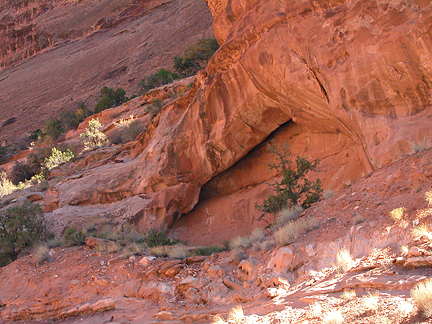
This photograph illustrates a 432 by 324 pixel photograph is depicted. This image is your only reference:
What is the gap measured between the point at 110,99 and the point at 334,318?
35.7 meters

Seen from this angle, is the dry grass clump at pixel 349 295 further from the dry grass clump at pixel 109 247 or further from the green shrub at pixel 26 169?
the green shrub at pixel 26 169

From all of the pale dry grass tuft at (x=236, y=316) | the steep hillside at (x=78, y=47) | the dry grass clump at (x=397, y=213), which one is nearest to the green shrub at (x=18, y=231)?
the pale dry grass tuft at (x=236, y=316)

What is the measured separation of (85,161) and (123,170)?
5232 mm

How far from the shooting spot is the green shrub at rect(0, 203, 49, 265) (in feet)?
35.7

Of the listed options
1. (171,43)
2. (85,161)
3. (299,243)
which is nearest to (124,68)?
(171,43)

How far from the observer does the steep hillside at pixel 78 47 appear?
145 feet

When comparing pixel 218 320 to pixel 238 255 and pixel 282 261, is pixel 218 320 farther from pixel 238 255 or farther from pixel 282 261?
pixel 238 255

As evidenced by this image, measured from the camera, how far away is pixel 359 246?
5488 mm

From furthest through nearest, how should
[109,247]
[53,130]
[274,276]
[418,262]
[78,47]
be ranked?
1. [78,47]
2. [53,130]
3. [109,247]
4. [274,276]
5. [418,262]

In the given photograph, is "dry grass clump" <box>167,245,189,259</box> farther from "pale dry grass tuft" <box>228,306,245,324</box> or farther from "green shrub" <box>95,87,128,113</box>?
"green shrub" <box>95,87,128,113</box>

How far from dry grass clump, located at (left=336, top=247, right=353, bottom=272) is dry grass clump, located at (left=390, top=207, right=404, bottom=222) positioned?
857 mm

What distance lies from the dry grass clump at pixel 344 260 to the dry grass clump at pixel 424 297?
1452 millimetres

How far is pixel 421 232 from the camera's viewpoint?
4.75 metres

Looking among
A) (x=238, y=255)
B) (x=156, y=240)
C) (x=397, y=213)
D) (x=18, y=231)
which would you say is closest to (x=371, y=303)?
(x=397, y=213)
